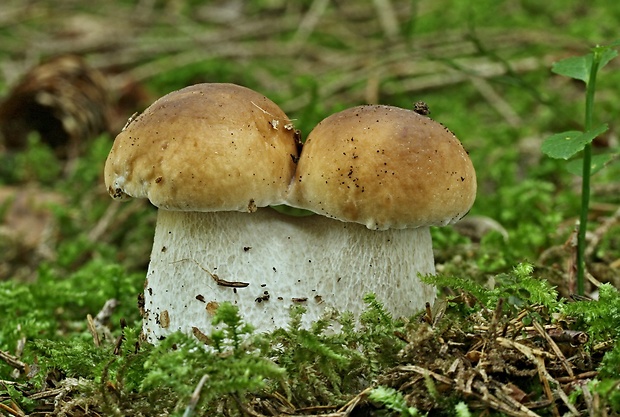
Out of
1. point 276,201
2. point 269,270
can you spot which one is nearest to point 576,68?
point 276,201

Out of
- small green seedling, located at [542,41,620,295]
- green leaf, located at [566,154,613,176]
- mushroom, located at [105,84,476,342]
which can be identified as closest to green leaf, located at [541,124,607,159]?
small green seedling, located at [542,41,620,295]

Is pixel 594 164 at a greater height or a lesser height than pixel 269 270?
greater

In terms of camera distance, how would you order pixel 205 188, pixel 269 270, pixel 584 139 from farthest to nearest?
pixel 269 270 → pixel 584 139 → pixel 205 188

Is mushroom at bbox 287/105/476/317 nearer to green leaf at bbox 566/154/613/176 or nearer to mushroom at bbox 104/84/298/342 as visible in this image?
mushroom at bbox 104/84/298/342

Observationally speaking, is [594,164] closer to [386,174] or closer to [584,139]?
[584,139]

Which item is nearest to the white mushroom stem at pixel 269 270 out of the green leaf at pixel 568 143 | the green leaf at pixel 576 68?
the green leaf at pixel 568 143

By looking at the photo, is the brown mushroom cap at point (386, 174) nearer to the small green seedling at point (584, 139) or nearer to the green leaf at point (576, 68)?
the small green seedling at point (584, 139)

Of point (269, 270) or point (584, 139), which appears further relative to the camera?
point (269, 270)

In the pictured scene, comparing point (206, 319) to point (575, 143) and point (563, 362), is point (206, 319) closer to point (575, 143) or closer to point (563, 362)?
point (563, 362)
